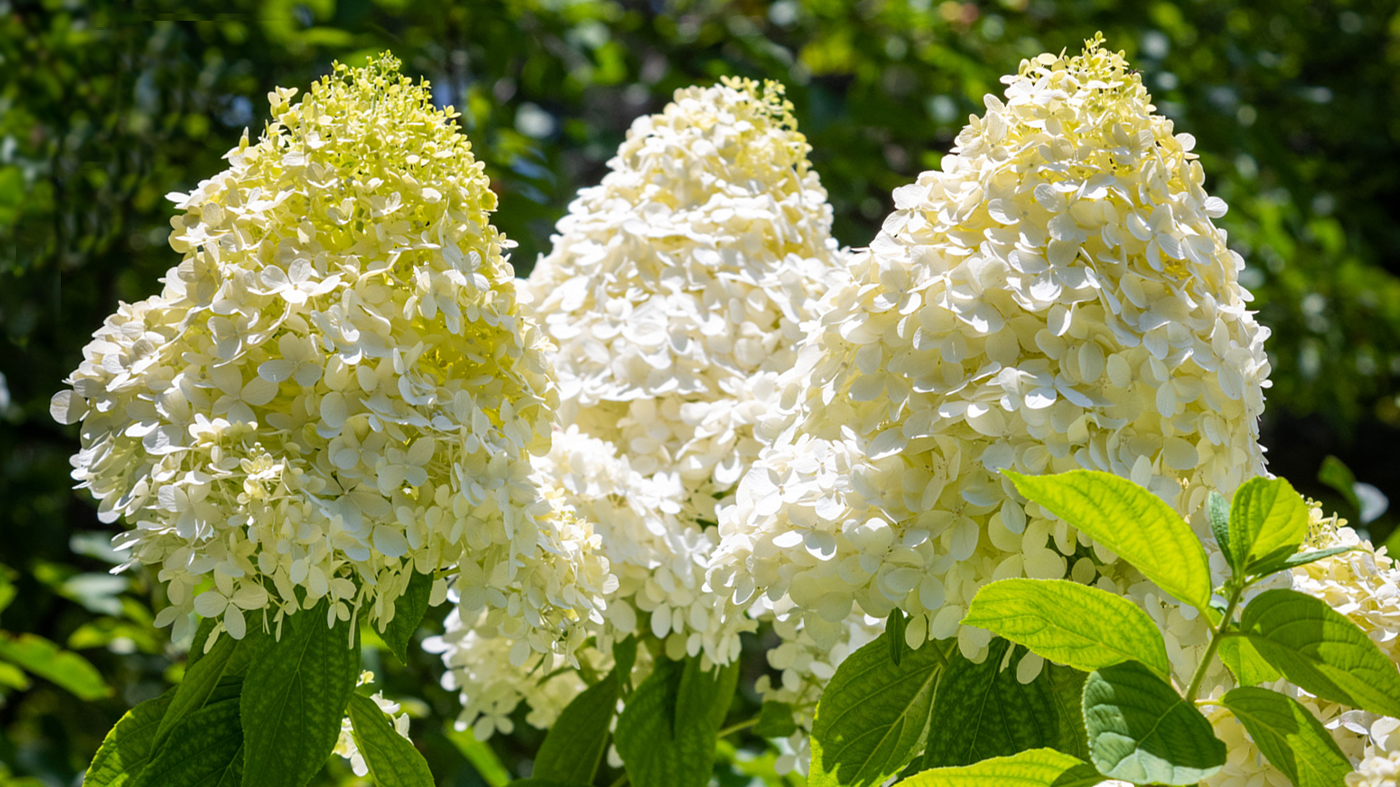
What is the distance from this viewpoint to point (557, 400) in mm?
691

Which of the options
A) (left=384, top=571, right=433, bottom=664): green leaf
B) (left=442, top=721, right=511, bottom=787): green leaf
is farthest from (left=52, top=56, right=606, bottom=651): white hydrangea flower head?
(left=442, top=721, right=511, bottom=787): green leaf

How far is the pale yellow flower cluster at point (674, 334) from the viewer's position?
784 millimetres

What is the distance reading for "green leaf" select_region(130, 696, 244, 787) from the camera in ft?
2.04

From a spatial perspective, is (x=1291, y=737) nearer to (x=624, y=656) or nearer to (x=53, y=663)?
(x=624, y=656)

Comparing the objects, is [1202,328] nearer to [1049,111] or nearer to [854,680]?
[1049,111]

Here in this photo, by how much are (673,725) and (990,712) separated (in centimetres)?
28

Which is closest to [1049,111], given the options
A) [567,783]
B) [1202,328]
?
[1202,328]

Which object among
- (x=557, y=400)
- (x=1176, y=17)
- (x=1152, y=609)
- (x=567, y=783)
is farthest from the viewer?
(x=1176, y=17)

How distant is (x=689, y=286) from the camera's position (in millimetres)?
846

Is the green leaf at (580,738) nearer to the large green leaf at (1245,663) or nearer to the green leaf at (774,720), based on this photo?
the green leaf at (774,720)

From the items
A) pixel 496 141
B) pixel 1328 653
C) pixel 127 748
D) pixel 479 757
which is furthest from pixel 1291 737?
pixel 496 141

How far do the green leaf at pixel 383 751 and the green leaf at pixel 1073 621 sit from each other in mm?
371

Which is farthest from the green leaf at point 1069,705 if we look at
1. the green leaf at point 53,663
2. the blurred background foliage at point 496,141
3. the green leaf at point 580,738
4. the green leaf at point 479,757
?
the green leaf at point 53,663

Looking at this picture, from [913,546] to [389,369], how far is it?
309 mm
